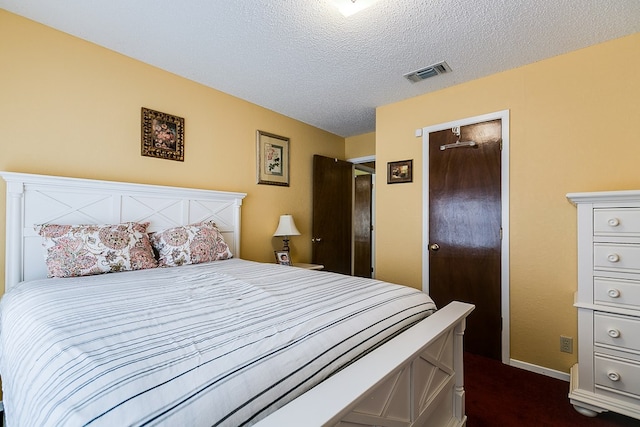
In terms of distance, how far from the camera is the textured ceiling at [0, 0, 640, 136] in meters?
1.82

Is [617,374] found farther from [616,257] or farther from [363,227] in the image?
[363,227]

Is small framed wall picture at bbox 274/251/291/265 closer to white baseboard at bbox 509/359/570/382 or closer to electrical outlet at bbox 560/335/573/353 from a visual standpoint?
white baseboard at bbox 509/359/570/382

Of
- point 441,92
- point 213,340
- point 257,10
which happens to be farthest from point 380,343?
point 441,92

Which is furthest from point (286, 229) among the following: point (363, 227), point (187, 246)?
point (363, 227)

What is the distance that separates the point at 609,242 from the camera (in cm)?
171

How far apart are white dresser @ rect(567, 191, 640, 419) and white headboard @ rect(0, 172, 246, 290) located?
295 cm

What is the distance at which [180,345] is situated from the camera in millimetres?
823

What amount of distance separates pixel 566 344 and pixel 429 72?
8.07ft

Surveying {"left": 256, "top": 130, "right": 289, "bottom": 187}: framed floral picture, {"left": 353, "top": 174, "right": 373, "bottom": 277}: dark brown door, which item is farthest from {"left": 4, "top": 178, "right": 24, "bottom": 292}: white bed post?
{"left": 353, "top": 174, "right": 373, "bottom": 277}: dark brown door

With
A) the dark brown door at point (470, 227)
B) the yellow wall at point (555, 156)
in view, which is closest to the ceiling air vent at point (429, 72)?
the yellow wall at point (555, 156)

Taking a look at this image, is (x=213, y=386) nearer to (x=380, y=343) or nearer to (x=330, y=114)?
(x=380, y=343)

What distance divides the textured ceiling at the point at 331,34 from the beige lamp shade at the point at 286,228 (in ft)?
4.94

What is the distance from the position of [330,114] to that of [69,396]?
3485mm

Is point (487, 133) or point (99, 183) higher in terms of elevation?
point (487, 133)
